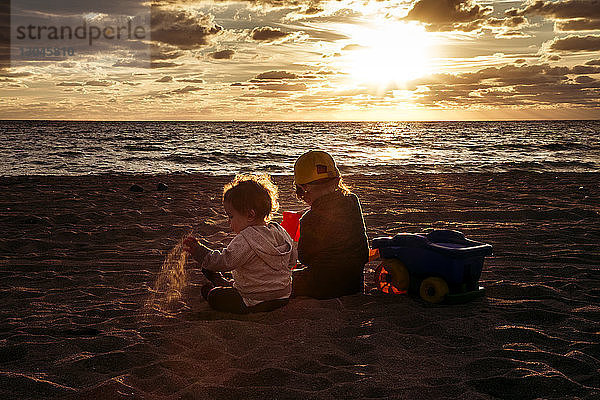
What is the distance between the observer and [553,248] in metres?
6.29

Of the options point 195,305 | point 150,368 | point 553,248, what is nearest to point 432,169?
point 553,248

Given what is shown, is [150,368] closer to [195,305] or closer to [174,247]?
[195,305]

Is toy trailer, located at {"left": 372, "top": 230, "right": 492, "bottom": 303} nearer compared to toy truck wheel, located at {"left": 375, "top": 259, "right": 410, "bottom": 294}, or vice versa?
toy trailer, located at {"left": 372, "top": 230, "right": 492, "bottom": 303}

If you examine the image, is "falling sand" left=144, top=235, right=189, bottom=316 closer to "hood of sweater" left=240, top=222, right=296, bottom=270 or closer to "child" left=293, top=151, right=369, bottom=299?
"hood of sweater" left=240, top=222, right=296, bottom=270

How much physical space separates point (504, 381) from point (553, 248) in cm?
376

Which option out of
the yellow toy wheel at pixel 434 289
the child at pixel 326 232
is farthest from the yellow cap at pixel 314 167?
the yellow toy wheel at pixel 434 289

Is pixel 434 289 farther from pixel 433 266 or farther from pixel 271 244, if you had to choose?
pixel 271 244

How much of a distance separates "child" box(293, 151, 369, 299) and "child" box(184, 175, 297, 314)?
0.27 meters

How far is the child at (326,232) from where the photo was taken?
4352mm

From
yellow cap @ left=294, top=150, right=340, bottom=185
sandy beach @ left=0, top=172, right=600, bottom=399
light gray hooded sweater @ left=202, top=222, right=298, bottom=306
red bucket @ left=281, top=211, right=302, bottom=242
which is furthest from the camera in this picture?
red bucket @ left=281, top=211, right=302, bottom=242

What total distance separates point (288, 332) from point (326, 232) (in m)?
0.96

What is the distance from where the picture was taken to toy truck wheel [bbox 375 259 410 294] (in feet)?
15.2

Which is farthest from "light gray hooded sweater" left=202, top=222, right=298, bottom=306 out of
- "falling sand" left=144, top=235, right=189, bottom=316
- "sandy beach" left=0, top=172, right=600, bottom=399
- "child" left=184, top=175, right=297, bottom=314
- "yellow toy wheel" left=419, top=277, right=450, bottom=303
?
"yellow toy wheel" left=419, top=277, right=450, bottom=303

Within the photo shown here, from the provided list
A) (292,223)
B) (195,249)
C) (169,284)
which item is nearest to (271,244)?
(195,249)
